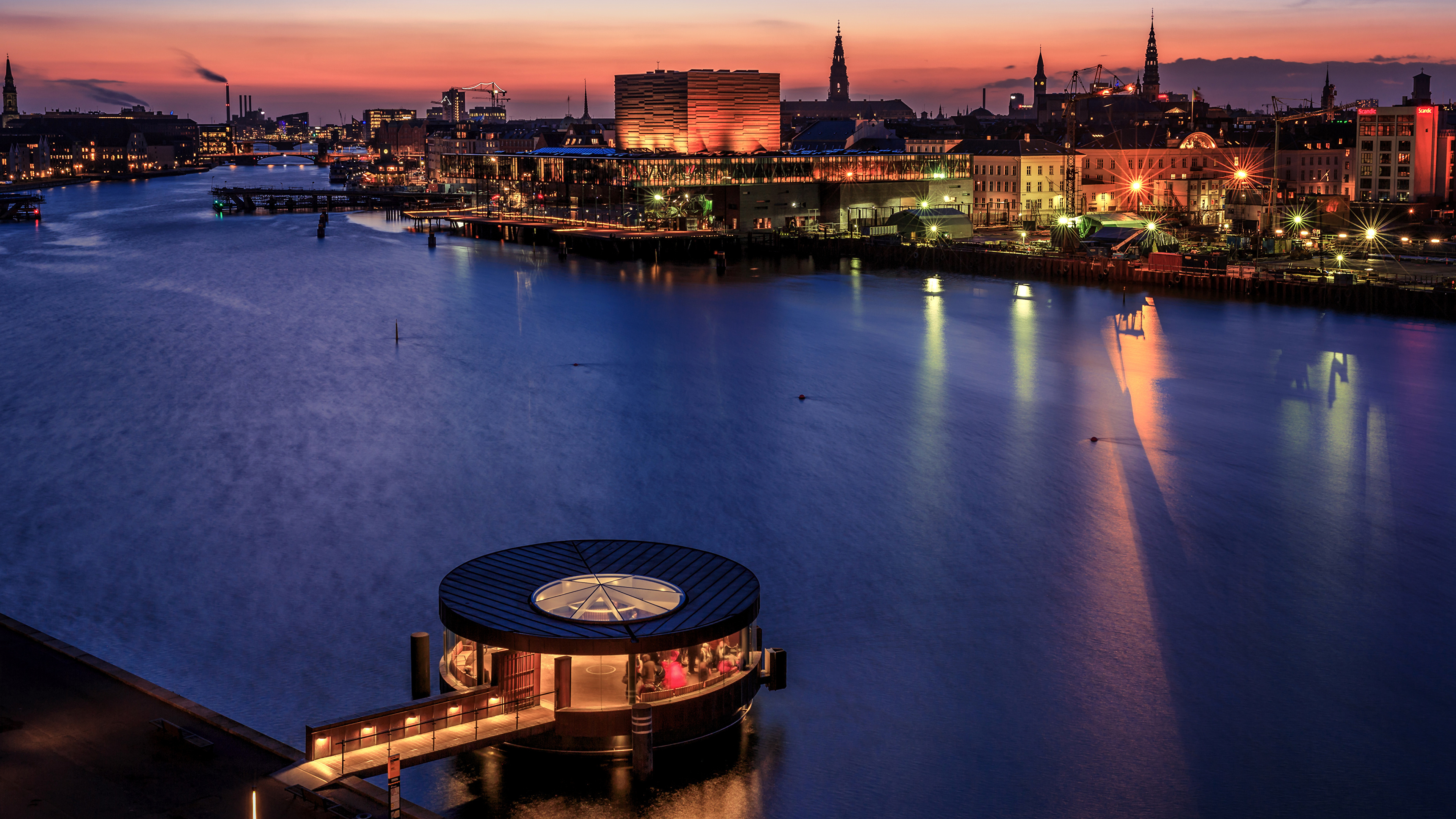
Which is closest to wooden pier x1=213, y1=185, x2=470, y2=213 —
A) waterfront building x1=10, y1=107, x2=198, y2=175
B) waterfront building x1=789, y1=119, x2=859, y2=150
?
waterfront building x1=789, y1=119, x2=859, y2=150

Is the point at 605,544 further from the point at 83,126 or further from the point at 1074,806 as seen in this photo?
the point at 83,126

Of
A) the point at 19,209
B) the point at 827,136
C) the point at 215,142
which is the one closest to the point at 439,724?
the point at 827,136

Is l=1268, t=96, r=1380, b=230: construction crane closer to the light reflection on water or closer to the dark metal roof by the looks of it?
the light reflection on water

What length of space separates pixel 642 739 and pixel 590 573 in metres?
1.35

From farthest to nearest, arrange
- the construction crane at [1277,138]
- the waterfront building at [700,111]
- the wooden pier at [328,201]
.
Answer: the wooden pier at [328,201]
the waterfront building at [700,111]
the construction crane at [1277,138]

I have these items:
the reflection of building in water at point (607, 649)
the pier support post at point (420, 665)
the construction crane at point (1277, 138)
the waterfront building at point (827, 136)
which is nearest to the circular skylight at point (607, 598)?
the reflection of building in water at point (607, 649)

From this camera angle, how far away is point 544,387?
20531mm

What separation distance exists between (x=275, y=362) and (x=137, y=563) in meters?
12.3

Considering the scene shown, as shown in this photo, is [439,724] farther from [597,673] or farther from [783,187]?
[783,187]

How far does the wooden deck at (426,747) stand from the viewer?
6125 millimetres

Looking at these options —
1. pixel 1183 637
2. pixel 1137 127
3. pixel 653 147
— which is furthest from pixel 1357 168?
pixel 1183 637

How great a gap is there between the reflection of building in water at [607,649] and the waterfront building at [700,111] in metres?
48.5

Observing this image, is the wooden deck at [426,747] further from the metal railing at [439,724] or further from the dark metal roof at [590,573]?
the dark metal roof at [590,573]

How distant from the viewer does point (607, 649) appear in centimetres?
691
